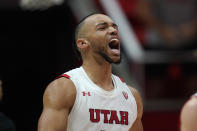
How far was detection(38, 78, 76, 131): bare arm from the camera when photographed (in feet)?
15.2

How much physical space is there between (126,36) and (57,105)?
18.2 feet

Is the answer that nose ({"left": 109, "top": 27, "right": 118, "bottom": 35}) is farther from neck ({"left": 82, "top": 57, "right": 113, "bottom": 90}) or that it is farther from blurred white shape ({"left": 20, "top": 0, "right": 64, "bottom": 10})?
blurred white shape ({"left": 20, "top": 0, "right": 64, "bottom": 10})

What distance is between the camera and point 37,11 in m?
11.0

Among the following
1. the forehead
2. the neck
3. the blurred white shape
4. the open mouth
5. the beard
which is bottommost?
the neck

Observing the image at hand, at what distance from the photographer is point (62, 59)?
34.3 feet

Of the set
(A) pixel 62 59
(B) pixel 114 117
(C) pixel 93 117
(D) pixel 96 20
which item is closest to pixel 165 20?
(A) pixel 62 59

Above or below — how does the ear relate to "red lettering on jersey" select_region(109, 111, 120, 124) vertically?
above

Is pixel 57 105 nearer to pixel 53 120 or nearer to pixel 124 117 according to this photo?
pixel 53 120

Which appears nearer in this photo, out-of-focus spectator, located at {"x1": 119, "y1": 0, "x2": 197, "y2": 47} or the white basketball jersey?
the white basketball jersey

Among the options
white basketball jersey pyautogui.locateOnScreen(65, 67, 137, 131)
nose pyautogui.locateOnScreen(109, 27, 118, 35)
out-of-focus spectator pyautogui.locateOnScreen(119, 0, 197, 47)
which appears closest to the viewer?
white basketball jersey pyautogui.locateOnScreen(65, 67, 137, 131)

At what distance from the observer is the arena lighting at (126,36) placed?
9.85 metres

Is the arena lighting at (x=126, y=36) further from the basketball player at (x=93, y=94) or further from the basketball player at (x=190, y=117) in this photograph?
the basketball player at (x=190, y=117)

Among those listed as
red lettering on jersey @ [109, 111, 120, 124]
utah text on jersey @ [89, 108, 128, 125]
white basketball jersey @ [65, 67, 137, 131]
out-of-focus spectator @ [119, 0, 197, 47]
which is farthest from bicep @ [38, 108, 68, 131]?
out-of-focus spectator @ [119, 0, 197, 47]

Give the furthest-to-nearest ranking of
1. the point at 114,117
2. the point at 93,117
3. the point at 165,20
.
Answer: the point at 165,20, the point at 114,117, the point at 93,117
